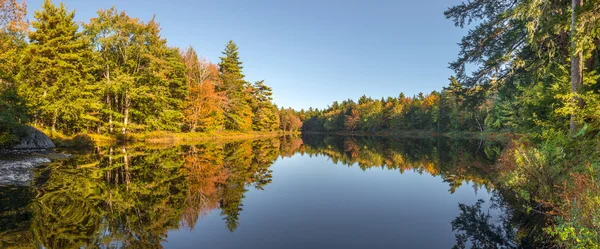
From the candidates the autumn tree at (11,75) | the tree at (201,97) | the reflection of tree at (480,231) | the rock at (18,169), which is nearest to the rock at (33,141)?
the autumn tree at (11,75)

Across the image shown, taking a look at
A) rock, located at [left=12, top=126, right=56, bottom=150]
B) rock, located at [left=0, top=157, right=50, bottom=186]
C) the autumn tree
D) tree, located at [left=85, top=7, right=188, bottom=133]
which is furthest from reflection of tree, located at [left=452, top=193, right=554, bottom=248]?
tree, located at [left=85, top=7, right=188, bottom=133]

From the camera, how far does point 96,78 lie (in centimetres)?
2961

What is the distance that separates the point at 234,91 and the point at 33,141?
32.7 metres

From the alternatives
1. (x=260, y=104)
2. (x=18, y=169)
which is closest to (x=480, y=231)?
(x=18, y=169)

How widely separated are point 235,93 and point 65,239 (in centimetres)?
4650

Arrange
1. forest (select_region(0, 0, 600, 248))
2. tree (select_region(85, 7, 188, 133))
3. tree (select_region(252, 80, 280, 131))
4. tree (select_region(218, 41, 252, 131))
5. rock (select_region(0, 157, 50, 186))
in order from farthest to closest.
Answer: tree (select_region(252, 80, 280, 131)), tree (select_region(218, 41, 252, 131)), tree (select_region(85, 7, 188, 133)), rock (select_region(0, 157, 50, 186)), forest (select_region(0, 0, 600, 248))

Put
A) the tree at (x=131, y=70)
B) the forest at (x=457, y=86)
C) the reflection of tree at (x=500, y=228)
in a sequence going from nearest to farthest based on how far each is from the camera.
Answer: the reflection of tree at (x=500, y=228)
the forest at (x=457, y=86)
the tree at (x=131, y=70)

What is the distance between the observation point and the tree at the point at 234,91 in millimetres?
49781

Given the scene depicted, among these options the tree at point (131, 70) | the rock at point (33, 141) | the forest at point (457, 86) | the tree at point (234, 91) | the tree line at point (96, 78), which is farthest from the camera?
the tree at point (234, 91)

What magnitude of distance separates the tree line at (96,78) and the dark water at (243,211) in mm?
11019

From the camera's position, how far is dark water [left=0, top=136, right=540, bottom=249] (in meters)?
6.20

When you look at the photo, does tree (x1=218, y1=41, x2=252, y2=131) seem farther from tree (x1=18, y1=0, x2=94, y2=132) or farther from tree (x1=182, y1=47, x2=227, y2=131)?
tree (x1=18, y1=0, x2=94, y2=132)

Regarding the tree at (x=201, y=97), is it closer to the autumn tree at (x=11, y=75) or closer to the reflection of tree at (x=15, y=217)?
the autumn tree at (x=11, y=75)

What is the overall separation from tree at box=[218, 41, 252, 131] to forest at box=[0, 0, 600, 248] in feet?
0.79
